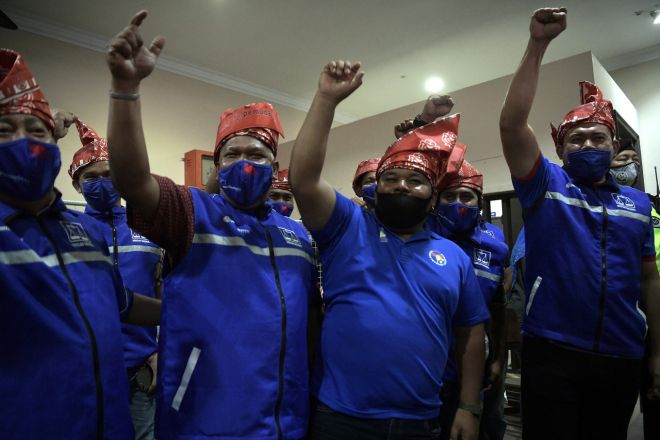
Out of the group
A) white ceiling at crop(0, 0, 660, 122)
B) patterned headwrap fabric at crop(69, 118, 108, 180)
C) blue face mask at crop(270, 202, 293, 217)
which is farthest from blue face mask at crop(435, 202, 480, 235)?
white ceiling at crop(0, 0, 660, 122)

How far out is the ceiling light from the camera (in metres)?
5.59

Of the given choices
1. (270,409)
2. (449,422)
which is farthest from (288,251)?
(449,422)

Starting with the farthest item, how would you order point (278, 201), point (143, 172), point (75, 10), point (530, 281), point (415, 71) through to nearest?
point (415, 71) < point (75, 10) < point (278, 201) < point (530, 281) < point (143, 172)

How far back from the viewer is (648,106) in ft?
15.6

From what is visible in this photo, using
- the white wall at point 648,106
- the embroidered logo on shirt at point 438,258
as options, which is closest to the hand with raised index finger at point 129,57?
the embroidered logo on shirt at point 438,258

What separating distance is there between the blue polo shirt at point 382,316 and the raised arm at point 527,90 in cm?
53

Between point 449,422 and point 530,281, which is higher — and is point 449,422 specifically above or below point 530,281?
below

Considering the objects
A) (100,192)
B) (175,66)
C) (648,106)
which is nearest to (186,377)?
(100,192)

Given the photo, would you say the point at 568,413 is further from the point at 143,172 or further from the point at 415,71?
the point at 415,71

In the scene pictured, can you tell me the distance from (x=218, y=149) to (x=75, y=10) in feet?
12.7

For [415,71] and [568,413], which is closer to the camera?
[568,413]

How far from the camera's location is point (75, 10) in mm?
4094

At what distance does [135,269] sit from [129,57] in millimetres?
1155

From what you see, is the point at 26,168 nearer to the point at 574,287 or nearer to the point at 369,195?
the point at 369,195
